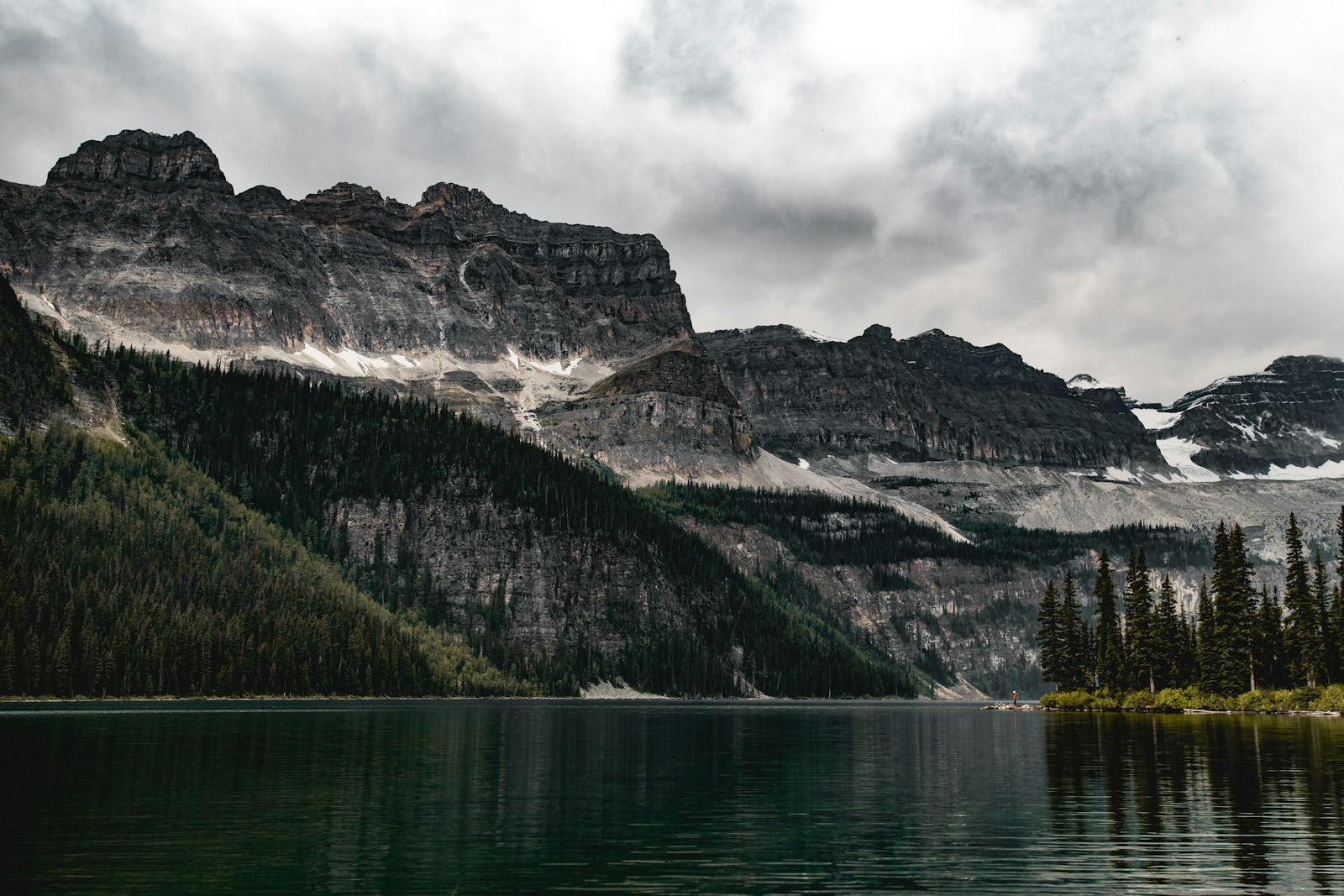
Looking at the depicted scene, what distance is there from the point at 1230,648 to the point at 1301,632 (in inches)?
301

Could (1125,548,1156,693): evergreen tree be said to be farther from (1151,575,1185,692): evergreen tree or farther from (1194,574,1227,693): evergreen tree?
(1194,574,1227,693): evergreen tree

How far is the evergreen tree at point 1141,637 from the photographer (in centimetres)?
15100

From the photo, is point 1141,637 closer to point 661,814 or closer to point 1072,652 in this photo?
point 1072,652

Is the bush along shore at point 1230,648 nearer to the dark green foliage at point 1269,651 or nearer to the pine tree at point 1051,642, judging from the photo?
the dark green foliage at point 1269,651

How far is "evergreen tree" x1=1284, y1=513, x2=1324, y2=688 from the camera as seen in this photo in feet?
427

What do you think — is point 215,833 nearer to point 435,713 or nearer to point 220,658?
point 435,713

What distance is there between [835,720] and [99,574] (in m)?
111

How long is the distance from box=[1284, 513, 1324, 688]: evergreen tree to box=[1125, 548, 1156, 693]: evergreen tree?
15.9 m

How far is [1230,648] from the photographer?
137 metres

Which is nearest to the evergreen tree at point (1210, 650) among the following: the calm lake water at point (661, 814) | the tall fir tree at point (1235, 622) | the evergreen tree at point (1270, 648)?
the tall fir tree at point (1235, 622)

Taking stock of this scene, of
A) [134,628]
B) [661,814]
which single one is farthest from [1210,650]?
[134,628]

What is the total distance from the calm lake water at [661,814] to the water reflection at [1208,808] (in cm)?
18

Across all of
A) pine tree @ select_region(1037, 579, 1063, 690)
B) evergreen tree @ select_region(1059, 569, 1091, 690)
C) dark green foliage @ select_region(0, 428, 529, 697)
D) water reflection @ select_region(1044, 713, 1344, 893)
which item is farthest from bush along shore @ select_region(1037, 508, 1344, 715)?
dark green foliage @ select_region(0, 428, 529, 697)

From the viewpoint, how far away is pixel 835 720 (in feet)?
489
